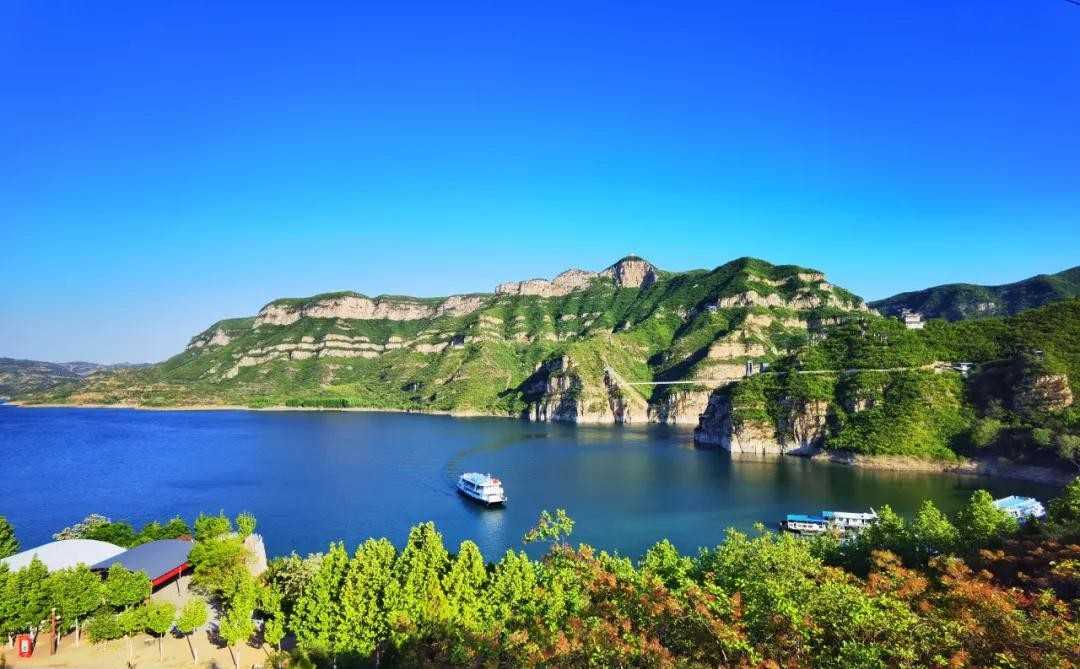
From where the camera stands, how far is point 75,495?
78375mm

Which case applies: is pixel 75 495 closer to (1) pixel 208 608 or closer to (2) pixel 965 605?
(1) pixel 208 608

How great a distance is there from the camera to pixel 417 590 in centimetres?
2955

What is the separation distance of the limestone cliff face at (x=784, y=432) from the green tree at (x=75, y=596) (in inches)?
4019

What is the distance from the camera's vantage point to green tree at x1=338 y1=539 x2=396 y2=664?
89.1ft

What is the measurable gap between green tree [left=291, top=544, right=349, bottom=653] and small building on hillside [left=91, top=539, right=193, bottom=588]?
47.4ft

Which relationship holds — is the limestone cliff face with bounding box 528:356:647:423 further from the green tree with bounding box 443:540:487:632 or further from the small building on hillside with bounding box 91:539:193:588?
the green tree with bounding box 443:540:487:632

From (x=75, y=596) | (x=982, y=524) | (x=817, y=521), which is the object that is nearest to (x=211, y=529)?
(x=75, y=596)

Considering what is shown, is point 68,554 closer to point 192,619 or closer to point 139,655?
point 139,655

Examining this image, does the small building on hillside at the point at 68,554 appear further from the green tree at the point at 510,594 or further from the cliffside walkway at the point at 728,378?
the cliffside walkway at the point at 728,378

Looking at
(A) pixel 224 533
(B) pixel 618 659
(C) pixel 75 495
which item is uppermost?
(B) pixel 618 659

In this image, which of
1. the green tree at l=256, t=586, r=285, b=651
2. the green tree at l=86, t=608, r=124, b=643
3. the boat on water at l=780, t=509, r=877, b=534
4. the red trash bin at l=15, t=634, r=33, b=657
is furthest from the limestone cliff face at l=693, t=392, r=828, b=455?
the red trash bin at l=15, t=634, r=33, b=657

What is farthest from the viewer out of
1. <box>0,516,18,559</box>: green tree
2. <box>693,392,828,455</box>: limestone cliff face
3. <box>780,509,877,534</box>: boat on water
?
<box>693,392,828,455</box>: limestone cliff face

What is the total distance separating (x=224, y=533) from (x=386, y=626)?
22.4m

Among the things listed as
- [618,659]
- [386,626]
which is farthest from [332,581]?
[618,659]
